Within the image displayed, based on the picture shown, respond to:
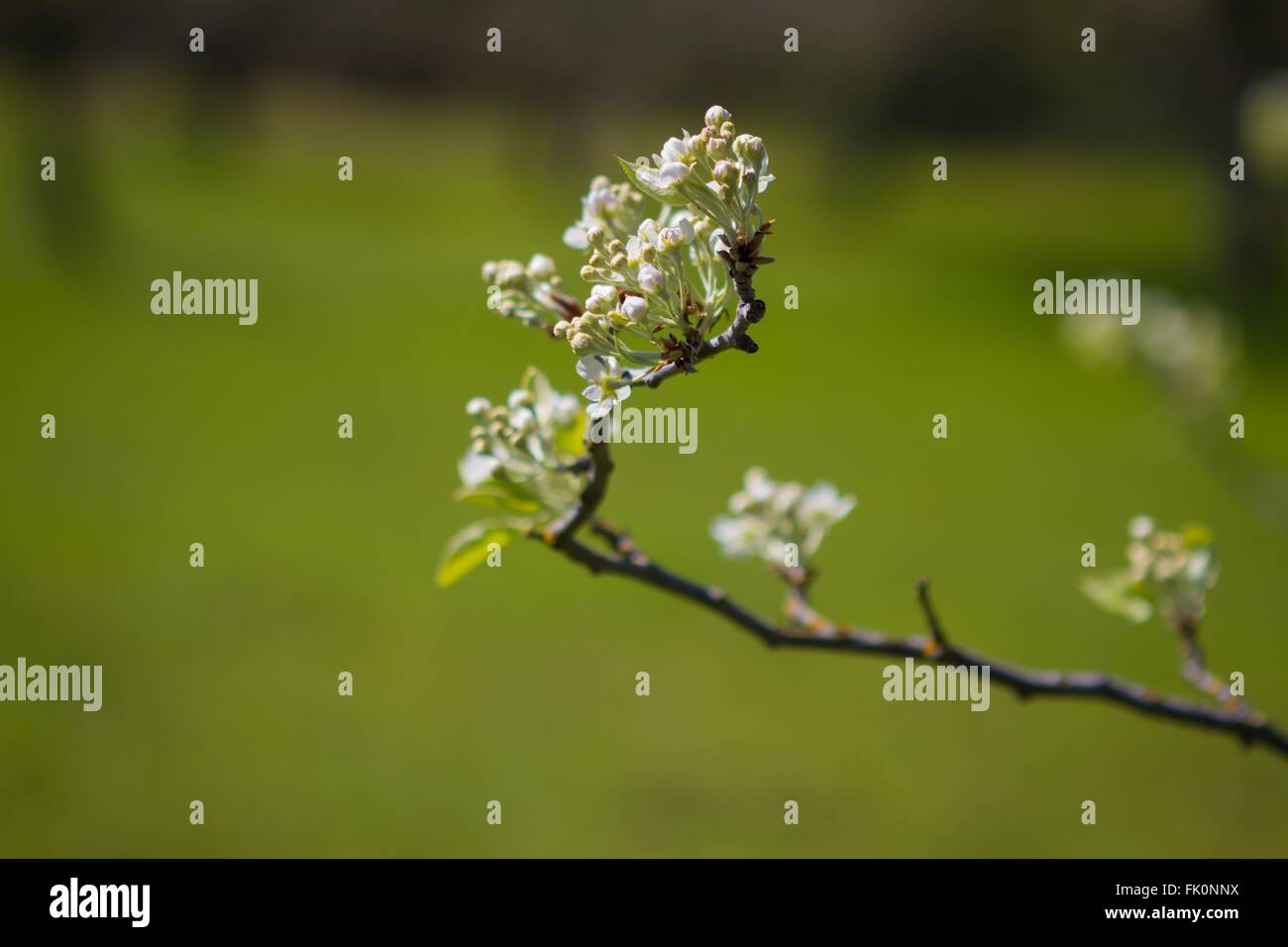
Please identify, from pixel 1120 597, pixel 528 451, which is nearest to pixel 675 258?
pixel 528 451

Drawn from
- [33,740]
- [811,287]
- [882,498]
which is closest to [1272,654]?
[882,498]

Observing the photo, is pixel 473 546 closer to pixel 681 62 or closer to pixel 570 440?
pixel 570 440

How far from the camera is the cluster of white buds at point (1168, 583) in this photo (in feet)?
4.41

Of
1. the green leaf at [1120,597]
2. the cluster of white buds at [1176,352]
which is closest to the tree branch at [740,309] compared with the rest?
the green leaf at [1120,597]

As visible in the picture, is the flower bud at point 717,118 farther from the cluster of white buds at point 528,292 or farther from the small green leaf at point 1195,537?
the small green leaf at point 1195,537

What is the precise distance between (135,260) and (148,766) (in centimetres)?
942

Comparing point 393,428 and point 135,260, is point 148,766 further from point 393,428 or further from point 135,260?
point 135,260

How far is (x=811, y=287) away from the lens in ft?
47.1

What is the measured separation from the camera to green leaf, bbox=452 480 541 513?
47.7 inches

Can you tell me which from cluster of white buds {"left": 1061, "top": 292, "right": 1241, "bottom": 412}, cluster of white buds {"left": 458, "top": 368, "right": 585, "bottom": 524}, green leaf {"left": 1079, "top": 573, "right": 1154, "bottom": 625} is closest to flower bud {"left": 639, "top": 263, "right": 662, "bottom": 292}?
cluster of white buds {"left": 458, "top": 368, "right": 585, "bottom": 524}

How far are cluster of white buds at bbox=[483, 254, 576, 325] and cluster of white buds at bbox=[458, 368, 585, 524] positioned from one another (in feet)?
0.27

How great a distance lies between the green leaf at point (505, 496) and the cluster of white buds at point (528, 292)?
0.17 metres

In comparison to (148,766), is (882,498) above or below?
above

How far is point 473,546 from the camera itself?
3.98 ft
